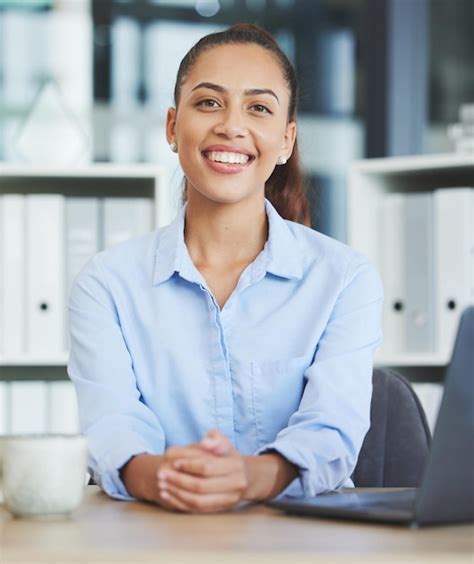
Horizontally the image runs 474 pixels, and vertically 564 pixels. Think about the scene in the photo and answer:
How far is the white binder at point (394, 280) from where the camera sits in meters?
3.08

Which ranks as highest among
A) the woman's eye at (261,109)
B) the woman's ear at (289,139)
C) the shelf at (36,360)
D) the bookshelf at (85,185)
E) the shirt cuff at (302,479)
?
the woman's eye at (261,109)

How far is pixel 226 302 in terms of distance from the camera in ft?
5.87

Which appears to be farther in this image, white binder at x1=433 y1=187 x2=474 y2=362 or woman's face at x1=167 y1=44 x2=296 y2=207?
white binder at x1=433 y1=187 x2=474 y2=362

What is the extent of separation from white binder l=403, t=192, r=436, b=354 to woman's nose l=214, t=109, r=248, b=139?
1289mm

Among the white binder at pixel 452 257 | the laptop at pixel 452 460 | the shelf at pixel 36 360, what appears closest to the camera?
the laptop at pixel 452 460

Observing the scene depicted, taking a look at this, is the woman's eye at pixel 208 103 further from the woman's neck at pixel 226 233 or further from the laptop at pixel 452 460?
the laptop at pixel 452 460

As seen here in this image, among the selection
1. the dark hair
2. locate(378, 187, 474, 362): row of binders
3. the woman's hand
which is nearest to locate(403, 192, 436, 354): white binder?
locate(378, 187, 474, 362): row of binders

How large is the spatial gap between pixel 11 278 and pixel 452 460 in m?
2.17

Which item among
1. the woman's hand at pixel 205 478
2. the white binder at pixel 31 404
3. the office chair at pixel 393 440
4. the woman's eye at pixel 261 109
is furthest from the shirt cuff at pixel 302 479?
the white binder at pixel 31 404

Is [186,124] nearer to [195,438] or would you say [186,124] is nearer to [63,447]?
[195,438]

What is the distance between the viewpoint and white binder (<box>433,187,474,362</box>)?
2.99 m

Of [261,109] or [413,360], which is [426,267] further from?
[261,109]

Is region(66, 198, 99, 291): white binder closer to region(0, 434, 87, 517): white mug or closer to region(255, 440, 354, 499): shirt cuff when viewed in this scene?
region(255, 440, 354, 499): shirt cuff

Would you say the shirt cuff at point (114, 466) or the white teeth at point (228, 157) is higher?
the white teeth at point (228, 157)
